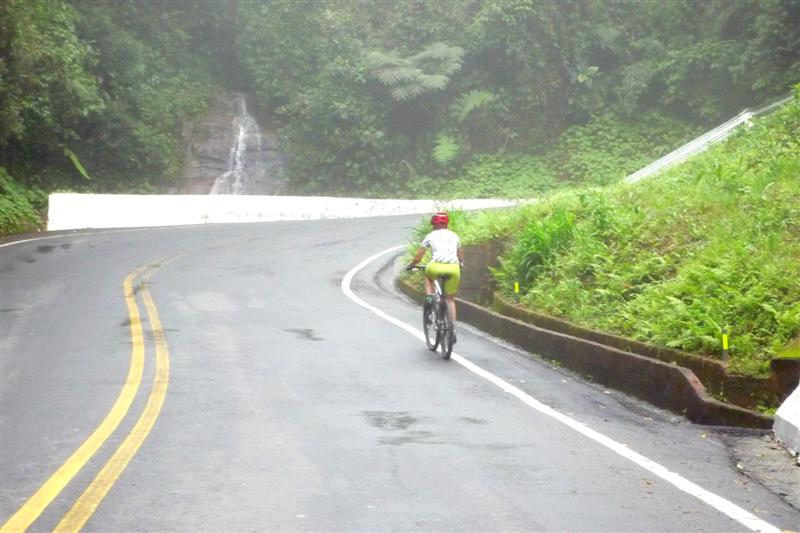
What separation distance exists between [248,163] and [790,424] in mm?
37172

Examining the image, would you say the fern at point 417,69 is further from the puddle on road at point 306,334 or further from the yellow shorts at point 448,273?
the yellow shorts at point 448,273

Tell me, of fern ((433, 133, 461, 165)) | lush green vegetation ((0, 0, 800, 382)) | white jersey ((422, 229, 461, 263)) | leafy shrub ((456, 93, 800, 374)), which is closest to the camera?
leafy shrub ((456, 93, 800, 374))

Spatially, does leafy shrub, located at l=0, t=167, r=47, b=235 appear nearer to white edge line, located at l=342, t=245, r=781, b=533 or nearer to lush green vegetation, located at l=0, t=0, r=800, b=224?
lush green vegetation, located at l=0, t=0, r=800, b=224

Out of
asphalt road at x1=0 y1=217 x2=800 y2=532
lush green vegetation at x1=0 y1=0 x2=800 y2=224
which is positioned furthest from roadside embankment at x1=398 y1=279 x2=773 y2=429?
lush green vegetation at x1=0 y1=0 x2=800 y2=224

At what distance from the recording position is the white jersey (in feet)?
47.4

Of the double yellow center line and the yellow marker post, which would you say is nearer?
the double yellow center line

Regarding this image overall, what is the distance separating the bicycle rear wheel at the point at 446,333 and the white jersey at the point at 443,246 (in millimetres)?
845

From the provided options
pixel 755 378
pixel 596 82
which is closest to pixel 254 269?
pixel 755 378

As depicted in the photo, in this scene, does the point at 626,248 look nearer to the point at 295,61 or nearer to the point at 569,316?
the point at 569,316

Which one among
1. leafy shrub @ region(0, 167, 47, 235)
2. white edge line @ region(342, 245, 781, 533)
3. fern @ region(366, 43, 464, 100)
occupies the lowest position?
white edge line @ region(342, 245, 781, 533)

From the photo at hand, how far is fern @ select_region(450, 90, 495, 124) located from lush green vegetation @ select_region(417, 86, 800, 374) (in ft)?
71.3

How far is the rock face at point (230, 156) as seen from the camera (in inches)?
1692

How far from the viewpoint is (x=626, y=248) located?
1575cm

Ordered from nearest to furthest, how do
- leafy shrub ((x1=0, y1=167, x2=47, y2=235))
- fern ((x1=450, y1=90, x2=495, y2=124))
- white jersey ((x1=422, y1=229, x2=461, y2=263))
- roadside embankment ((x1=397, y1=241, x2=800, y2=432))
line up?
roadside embankment ((x1=397, y1=241, x2=800, y2=432)), white jersey ((x1=422, y1=229, x2=461, y2=263)), leafy shrub ((x1=0, y1=167, x2=47, y2=235)), fern ((x1=450, y1=90, x2=495, y2=124))
